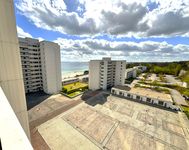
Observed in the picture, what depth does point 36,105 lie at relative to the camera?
88.5 feet

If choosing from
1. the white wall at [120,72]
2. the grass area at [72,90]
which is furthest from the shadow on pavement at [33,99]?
the white wall at [120,72]

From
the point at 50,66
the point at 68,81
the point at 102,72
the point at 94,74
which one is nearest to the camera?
the point at 50,66

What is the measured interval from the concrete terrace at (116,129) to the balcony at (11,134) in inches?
593

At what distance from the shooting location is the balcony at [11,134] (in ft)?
5.91

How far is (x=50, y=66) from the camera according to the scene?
3431cm

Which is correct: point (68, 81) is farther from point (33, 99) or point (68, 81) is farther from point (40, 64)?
point (33, 99)

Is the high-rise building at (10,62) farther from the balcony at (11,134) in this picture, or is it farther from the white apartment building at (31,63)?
the white apartment building at (31,63)

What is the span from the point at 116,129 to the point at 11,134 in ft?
63.3

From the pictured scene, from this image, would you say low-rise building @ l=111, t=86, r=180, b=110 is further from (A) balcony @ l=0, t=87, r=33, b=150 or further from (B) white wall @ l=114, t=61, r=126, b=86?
(A) balcony @ l=0, t=87, r=33, b=150

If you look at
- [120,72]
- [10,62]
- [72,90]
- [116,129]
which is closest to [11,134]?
[10,62]

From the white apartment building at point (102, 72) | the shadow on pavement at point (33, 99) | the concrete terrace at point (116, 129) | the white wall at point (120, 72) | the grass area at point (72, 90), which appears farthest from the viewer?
the white wall at point (120, 72)

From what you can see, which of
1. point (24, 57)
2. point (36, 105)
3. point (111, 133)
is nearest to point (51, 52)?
point (24, 57)

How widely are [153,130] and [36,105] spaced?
2700 cm

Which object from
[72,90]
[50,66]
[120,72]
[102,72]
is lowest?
[72,90]
